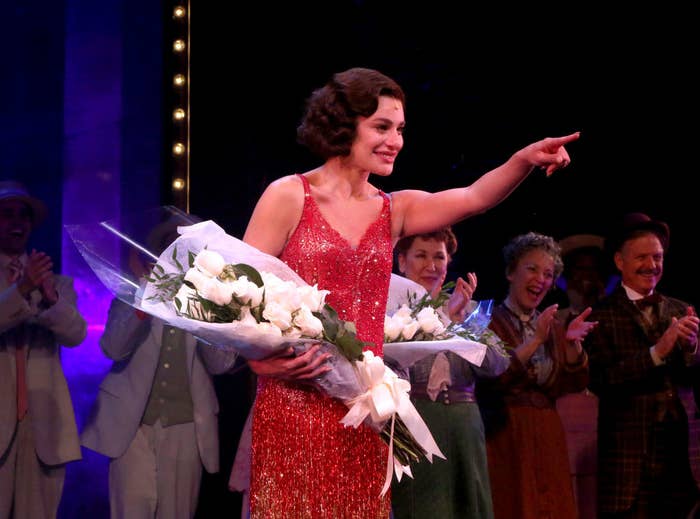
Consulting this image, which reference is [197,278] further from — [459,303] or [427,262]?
[427,262]

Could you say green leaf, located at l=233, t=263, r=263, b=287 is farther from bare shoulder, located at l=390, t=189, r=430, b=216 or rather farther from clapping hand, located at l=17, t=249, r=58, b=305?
clapping hand, located at l=17, t=249, r=58, b=305

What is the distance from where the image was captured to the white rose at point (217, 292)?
2252 millimetres

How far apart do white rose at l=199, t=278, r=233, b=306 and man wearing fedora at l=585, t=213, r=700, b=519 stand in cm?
285

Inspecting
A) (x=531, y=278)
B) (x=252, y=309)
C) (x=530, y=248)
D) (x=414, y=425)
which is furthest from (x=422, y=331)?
(x=530, y=248)

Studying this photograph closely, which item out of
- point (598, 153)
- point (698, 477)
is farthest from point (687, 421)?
point (598, 153)

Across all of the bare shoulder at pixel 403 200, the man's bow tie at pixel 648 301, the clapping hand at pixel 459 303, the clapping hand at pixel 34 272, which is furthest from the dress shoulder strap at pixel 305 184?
the man's bow tie at pixel 648 301

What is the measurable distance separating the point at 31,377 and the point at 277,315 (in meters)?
2.31

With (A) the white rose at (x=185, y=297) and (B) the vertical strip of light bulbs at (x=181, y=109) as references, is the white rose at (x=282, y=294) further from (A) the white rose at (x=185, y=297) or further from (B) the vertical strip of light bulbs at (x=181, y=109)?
(B) the vertical strip of light bulbs at (x=181, y=109)

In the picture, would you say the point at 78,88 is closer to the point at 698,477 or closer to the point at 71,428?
the point at 71,428

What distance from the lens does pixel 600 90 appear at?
20.6 feet

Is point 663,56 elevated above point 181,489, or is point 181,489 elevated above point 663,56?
point 663,56

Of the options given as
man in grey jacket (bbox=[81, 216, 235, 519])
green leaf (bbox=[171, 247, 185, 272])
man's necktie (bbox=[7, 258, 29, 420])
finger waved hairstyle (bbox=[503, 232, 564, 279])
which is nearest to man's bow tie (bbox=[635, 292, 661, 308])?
finger waved hairstyle (bbox=[503, 232, 564, 279])

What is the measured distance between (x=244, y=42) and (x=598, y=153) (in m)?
2.63

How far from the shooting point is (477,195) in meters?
2.62
